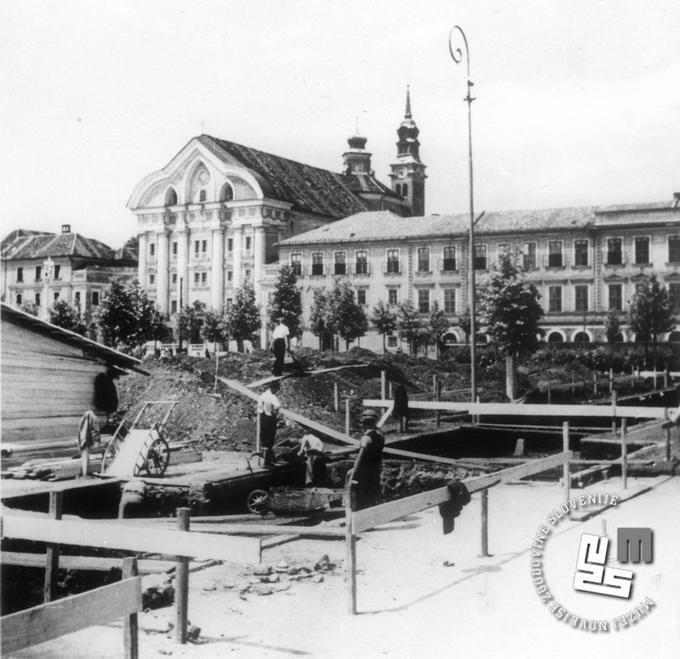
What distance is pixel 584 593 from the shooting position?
4.32 metres

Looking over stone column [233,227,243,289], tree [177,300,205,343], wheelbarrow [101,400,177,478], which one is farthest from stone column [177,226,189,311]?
wheelbarrow [101,400,177,478]

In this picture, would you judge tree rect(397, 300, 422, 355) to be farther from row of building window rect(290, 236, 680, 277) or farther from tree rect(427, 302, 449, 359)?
row of building window rect(290, 236, 680, 277)

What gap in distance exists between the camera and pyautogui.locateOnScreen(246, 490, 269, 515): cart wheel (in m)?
7.64

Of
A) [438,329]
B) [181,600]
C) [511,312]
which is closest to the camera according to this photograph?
[181,600]

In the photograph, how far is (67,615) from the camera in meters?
2.68

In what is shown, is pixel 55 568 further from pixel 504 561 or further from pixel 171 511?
pixel 171 511

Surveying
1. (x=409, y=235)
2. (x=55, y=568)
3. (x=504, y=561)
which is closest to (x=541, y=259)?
(x=409, y=235)

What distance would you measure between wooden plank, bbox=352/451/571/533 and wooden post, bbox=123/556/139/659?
1.14 m

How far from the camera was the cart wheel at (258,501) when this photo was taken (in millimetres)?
7645

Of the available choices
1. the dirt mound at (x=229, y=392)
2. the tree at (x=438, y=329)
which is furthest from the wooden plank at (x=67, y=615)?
the tree at (x=438, y=329)

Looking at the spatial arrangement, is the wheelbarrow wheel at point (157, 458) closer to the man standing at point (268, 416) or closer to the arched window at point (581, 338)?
the man standing at point (268, 416)

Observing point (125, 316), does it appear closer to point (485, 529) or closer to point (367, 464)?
point (367, 464)

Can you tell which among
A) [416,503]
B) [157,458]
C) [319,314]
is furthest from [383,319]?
[416,503]

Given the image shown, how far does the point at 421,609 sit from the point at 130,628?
1.55 meters
